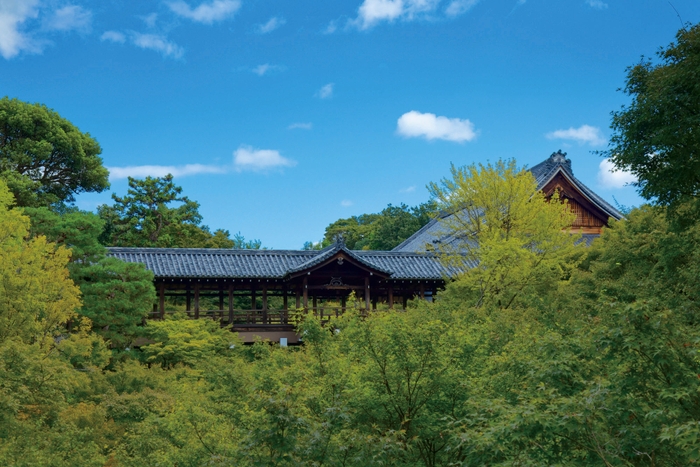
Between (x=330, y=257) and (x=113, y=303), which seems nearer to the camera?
(x=113, y=303)

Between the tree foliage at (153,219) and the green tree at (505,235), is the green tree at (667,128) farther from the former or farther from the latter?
the tree foliage at (153,219)

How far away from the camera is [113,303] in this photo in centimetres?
2197

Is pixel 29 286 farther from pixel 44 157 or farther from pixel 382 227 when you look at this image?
pixel 382 227

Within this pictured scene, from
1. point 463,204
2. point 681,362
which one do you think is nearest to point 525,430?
point 681,362

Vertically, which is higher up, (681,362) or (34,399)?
(681,362)

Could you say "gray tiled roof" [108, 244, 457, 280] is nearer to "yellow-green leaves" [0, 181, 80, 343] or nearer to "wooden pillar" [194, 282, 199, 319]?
"wooden pillar" [194, 282, 199, 319]

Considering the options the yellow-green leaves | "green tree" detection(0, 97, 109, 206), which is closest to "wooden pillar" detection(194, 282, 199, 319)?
the yellow-green leaves

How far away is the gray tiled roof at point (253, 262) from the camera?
26578 millimetres

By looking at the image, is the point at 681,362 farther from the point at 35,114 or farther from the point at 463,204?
the point at 35,114

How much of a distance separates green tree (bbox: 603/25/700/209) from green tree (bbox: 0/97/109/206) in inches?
1223

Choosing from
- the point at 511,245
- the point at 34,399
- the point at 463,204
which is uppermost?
the point at 463,204

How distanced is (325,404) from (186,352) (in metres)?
13.5

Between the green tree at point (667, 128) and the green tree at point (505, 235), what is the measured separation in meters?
5.64

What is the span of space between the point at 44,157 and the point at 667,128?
3420cm
